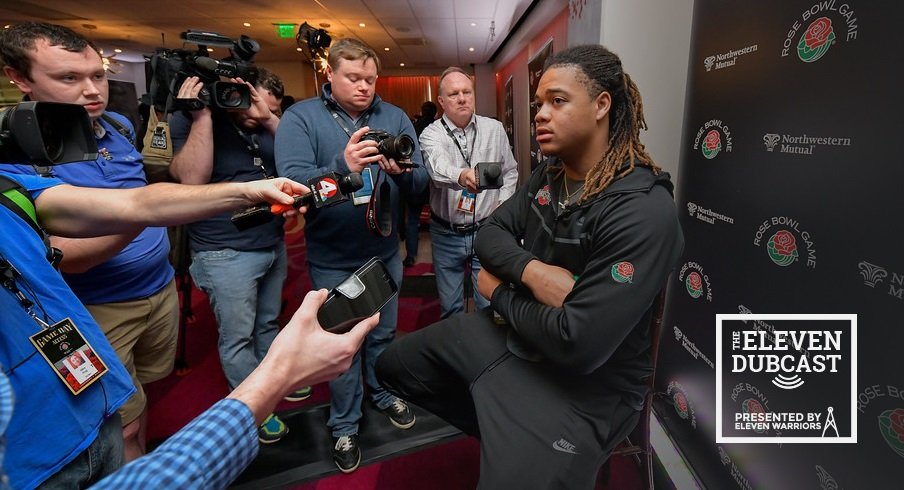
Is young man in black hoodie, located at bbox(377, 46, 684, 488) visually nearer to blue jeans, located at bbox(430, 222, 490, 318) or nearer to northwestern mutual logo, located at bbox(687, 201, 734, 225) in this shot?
northwestern mutual logo, located at bbox(687, 201, 734, 225)

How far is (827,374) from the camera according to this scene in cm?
120

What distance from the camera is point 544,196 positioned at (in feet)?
4.64

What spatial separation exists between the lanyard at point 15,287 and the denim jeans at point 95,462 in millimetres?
288

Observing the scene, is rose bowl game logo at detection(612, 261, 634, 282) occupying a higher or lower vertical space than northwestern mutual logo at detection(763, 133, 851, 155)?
lower

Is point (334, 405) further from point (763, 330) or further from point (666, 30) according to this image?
point (666, 30)

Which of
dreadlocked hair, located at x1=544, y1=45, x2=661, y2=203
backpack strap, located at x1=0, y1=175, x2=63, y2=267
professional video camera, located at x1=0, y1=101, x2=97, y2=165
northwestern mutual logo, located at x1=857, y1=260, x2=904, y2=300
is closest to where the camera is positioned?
professional video camera, located at x1=0, y1=101, x2=97, y2=165

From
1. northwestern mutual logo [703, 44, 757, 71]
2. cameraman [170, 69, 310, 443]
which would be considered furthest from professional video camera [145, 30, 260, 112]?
northwestern mutual logo [703, 44, 757, 71]

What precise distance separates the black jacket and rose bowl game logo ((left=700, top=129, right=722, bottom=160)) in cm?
63

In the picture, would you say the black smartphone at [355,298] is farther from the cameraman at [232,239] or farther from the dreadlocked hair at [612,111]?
the cameraman at [232,239]

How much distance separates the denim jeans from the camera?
0.84m

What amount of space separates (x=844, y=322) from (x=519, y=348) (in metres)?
0.88

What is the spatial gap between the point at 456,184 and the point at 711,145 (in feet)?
4.01

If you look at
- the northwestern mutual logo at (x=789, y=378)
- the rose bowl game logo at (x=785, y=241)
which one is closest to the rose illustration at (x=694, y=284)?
the northwestern mutual logo at (x=789, y=378)

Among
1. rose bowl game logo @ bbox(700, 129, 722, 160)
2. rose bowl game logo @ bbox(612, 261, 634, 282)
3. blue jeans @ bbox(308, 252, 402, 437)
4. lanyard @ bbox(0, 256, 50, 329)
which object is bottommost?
blue jeans @ bbox(308, 252, 402, 437)
